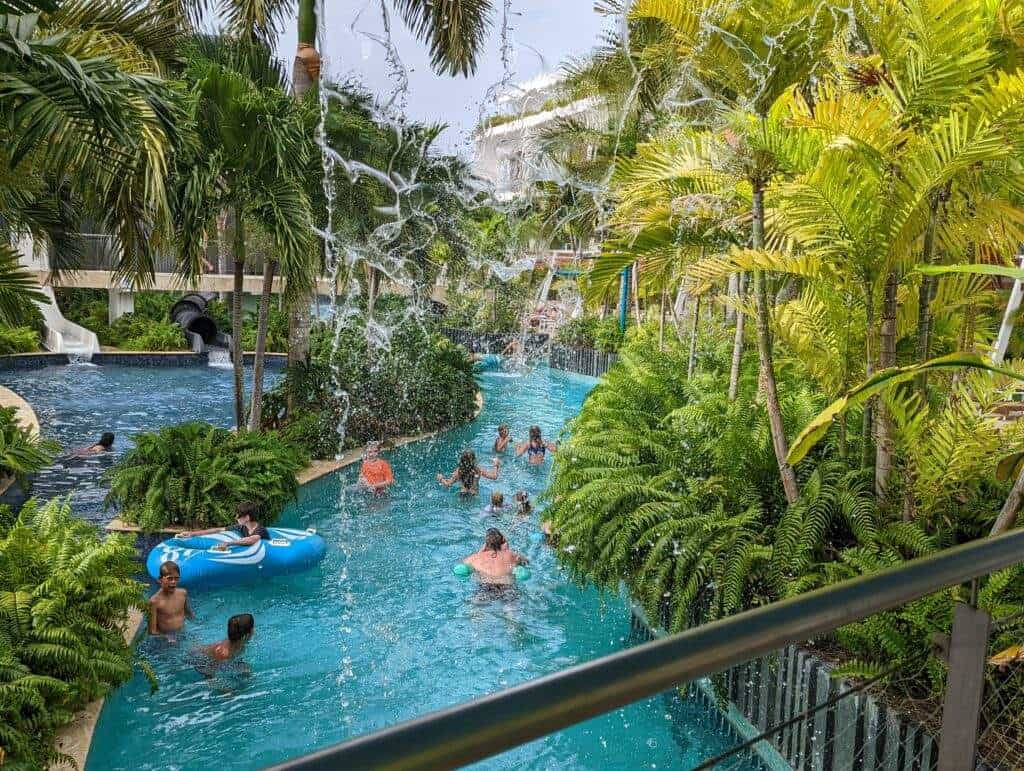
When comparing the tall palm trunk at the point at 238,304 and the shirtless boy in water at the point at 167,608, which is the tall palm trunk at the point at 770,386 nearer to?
the shirtless boy in water at the point at 167,608

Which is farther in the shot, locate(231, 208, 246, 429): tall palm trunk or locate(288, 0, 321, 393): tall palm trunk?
locate(288, 0, 321, 393): tall palm trunk

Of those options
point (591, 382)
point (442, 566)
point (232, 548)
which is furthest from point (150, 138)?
point (591, 382)

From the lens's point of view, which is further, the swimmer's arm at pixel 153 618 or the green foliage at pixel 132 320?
the green foliage at pixel 132 320

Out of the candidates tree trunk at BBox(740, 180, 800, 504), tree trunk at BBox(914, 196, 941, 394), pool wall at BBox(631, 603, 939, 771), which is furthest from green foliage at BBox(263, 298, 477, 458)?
tree trunk at BBox(914, 196, 941, 394)

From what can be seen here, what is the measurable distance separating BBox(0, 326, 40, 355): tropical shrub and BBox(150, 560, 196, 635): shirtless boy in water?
16628mm

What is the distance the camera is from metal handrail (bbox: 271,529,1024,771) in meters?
0.75

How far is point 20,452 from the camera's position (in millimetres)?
9164

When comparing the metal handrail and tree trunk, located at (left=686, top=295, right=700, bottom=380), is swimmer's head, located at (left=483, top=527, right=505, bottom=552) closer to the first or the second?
tree trunk, located at (left=686, top=295, right=700, bottom=380)

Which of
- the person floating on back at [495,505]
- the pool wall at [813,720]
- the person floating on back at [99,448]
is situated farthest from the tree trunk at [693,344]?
the person floating on back at [99,448]

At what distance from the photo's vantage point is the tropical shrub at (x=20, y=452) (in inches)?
356

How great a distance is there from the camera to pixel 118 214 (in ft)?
26.3

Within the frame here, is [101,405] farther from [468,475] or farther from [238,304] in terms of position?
[468,475]

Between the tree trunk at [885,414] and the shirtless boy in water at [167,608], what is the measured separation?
5365 millimetres

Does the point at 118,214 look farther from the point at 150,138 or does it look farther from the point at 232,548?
the point at 232,548
